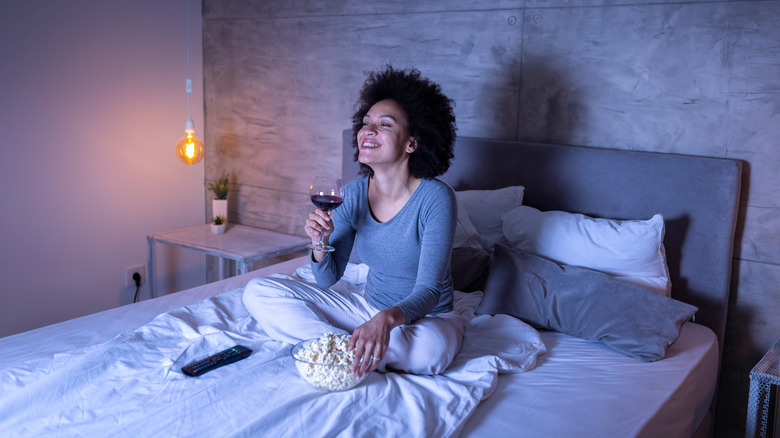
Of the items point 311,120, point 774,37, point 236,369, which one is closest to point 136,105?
point 311,120

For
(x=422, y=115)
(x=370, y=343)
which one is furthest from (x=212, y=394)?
(x=422, y=115)

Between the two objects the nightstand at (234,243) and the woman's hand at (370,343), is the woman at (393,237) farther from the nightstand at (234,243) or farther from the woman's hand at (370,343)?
the nightstand at (234,243)

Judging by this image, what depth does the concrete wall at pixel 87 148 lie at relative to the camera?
2.93 m

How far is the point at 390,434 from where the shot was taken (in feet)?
4.55

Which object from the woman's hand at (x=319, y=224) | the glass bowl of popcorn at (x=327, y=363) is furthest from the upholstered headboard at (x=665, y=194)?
the glass bowl of popcorn at (x=327, y=363)

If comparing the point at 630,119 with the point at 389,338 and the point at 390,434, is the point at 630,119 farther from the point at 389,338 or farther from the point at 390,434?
the point at 390,434

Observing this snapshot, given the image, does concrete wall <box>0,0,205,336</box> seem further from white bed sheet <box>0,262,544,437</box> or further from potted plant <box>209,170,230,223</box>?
white bed sheet <box>0,262,544,437</box>

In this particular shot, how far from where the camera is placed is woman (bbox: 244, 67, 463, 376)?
1819 millimetres

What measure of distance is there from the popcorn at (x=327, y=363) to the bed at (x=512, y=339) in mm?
30

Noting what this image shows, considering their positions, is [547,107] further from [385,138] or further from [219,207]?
[219,207]

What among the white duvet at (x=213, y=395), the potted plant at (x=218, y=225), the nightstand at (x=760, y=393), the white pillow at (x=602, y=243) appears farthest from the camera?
the potted plant at (x=218, y=225)

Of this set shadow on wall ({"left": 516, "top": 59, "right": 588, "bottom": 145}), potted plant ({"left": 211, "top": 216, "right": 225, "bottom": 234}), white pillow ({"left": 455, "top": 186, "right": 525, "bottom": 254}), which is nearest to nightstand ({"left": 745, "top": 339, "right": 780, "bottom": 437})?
white pillow ({"left": 455, "top": 186, "right": 525, "bottom": 254})

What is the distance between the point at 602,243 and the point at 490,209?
0.49 metres

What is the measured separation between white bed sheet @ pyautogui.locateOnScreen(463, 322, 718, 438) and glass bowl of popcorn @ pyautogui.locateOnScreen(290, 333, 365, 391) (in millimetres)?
310
